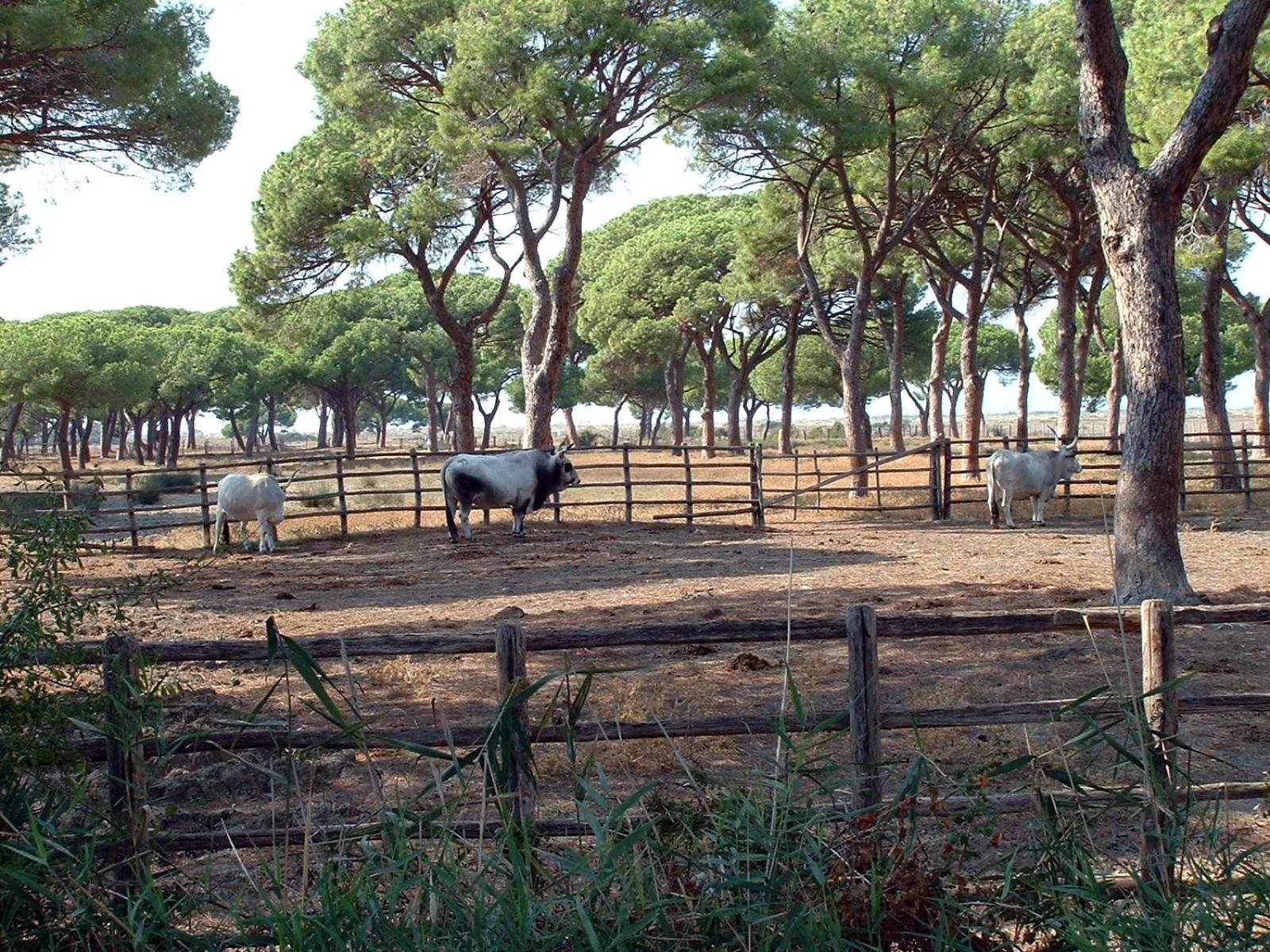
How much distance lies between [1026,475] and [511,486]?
7.95 meters

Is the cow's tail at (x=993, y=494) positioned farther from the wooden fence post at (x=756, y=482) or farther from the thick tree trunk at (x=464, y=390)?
the thick tree trunk at (x=464, y=390)

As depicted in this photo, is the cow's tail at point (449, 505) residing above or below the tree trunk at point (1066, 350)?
below

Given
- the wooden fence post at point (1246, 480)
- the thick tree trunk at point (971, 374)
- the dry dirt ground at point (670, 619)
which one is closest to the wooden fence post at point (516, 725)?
the dry dirt ground at point (670, 619)

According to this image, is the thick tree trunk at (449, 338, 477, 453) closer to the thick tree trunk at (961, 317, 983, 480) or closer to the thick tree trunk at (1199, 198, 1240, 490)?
the thick tree trunk at (961, 317, 983, 480)

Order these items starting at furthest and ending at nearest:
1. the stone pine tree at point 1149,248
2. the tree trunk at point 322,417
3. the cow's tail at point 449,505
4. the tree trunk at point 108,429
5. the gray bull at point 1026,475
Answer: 1. the tree trunk at point 322,417
2. the tree trunk at point 108,429
3. the gray bull at point 1026,475
4. the cow's tail at point 449,505
5. the stone pine tree at point 1149,248

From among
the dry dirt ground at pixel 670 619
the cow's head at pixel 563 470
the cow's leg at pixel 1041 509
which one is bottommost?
the dry dirt ground at pixel 670 619

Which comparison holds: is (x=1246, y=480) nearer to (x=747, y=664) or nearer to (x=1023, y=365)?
(x=1023, y=365)

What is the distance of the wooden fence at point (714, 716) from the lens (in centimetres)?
384

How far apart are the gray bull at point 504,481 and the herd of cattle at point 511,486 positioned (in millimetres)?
11

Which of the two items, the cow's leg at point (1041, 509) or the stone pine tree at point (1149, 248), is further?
the cow's leg at point (1041, 509)

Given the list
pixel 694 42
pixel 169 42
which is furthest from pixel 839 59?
A: pixel 169 42

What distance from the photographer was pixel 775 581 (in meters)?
12.0

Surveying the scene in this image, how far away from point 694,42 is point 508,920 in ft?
58.1

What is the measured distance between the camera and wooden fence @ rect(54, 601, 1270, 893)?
12.6 ft
